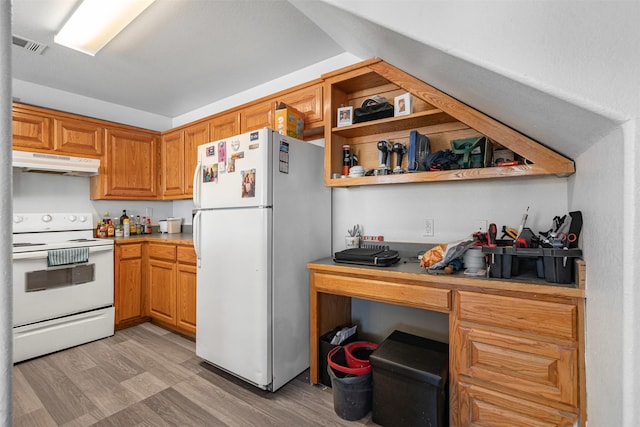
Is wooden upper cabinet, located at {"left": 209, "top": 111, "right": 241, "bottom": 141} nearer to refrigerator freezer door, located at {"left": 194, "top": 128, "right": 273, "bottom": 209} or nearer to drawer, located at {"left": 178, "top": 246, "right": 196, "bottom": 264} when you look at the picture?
refrigerator freezer door, located at {"left": 194, "top": 128, "right": 273, "bottom": 209}

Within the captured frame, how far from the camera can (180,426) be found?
1.62 m

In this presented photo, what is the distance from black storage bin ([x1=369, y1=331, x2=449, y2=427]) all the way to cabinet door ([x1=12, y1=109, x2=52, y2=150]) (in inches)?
138

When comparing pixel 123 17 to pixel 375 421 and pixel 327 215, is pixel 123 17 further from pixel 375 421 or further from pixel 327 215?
pixel 375 421

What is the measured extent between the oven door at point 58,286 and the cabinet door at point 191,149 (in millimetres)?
1016

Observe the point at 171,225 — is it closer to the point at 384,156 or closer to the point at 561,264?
the point at 384,156

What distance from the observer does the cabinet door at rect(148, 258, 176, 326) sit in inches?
113

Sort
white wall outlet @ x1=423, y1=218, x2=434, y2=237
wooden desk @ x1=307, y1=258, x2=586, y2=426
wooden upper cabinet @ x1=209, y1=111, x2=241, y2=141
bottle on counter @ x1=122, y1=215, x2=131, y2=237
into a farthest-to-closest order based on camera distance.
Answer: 1. bottle on counter @ x1=122, y1=215, x2=131, y2=237
2. wooden upper cabinet @ x1=209, y1=111, x2=241, y2=141
3. white wall outlet @ x1=423, y1=218, x2=434, y2=237
4. wooden desk @ x1=307, y1=258, x2=586, y2=426

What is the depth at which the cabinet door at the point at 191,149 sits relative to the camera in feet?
10.7

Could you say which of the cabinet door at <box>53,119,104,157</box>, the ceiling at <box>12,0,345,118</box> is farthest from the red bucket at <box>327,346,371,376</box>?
the cabinet door at <box>53,119,104,157</box>

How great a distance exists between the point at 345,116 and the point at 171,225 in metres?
2.67

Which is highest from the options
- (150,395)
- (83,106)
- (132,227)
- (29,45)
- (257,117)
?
(29,45)

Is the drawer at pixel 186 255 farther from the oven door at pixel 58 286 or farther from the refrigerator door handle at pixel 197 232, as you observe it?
the oven door at pixel 58 286

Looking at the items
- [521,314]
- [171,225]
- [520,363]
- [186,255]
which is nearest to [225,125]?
[186,255]

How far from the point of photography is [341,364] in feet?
6.30
